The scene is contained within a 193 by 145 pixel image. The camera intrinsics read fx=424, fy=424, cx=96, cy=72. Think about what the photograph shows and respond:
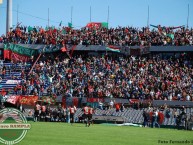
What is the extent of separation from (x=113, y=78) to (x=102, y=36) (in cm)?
773

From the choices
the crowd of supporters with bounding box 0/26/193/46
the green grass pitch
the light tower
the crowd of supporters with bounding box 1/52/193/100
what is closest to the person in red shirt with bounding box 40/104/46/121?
the crowd of supporters with bounding box 1/52/193/100

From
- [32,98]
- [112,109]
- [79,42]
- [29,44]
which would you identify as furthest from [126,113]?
[29,44]

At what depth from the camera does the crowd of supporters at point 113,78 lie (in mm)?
37844

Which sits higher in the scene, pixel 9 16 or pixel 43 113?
pixel 9 16

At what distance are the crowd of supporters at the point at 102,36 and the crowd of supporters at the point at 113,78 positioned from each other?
6.08 feet

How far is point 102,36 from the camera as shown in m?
47.5

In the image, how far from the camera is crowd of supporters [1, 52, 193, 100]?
37.8 m

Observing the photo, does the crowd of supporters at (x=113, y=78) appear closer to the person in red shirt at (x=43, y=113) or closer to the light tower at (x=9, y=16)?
the person in red shirt at (x=43, y=113)

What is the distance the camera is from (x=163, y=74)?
39.9 meters

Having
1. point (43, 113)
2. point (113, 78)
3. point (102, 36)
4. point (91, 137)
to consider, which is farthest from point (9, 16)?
point (91, 137)

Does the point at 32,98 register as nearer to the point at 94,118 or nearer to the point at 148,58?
the point at 94,118

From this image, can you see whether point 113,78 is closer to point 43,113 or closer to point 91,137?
point 43,113

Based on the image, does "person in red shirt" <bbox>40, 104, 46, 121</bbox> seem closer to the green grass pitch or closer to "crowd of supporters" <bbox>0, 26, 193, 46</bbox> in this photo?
the green grass pitch

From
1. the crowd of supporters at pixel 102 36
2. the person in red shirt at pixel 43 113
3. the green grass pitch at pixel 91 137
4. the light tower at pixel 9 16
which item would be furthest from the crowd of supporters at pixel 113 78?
the green grass pitch at pixel 91 137
